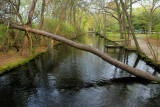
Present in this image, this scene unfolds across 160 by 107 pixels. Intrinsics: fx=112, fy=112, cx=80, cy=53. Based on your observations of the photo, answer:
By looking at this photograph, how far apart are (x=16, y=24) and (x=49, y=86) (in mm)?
5373

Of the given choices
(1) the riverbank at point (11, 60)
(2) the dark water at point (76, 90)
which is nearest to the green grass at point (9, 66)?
(1) the riverbank at point (11, 60)

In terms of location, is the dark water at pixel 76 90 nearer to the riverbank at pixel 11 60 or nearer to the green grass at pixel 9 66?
the green grass at pixel 9 66

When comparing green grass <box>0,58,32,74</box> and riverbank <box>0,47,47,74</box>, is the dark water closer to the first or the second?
green grass <box>0,58,32,74</box>

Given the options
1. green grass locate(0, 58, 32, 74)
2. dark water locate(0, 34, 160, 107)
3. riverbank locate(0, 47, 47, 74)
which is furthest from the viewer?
riverbank locate(0, 47, 47, 74)

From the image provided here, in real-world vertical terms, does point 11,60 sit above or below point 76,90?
above

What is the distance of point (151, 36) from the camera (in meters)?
8.29

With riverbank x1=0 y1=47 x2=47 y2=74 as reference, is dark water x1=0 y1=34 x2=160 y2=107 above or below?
below

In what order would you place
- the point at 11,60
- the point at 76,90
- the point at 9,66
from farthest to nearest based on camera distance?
1. the point at 11,60
2. the point at 9,66
3. the point at 76,90

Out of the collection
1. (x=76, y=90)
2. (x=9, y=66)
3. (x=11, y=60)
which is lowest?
(x=76, y=90)

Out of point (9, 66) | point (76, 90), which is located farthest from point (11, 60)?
point (76, 90)

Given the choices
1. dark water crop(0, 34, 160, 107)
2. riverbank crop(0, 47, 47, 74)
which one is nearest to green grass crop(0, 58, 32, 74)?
riverbank crop(0, 47, 47, 74)

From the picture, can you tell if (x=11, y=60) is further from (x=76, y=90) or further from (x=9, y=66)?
(x=76, y=90)

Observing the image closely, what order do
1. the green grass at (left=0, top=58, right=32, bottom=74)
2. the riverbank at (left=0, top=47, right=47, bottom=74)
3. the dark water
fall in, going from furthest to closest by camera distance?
the riverbank at (left=0, top=47, right=47, bottom=74) → the green grass at (left=0, top=58, right=32, bottom=74) → the dark water

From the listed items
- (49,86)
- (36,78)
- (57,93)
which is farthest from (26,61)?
(57,93)
